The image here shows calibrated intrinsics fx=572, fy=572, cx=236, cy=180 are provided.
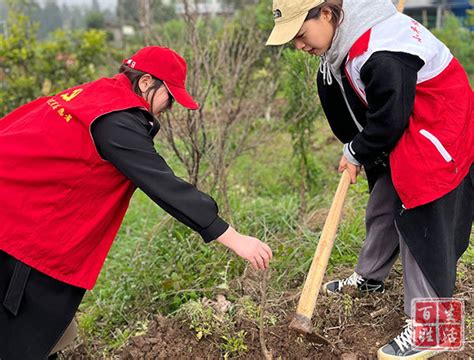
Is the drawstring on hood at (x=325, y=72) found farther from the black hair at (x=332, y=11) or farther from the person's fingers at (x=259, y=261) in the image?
the person's fingers at (x=259, y=261)

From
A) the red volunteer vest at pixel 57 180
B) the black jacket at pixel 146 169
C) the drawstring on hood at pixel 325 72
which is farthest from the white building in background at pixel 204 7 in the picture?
the black jacket at pixel 146 169

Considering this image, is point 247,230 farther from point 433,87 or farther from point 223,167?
point 433,87

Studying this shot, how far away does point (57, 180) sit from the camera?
207 centimetres

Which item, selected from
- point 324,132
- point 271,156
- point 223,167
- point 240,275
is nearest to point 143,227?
point 223,167

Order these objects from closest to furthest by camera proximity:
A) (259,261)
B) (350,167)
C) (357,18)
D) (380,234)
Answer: (259,261) → (357,18) → (350,167) → (380,234)

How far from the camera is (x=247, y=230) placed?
3.83 meters

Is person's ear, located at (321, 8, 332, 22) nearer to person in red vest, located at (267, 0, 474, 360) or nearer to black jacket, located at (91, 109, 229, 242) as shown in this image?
person in red vest, located at (267, 0, 474, 360)

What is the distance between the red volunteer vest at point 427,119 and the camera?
2143mm

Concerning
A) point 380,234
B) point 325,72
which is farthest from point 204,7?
point 380,234

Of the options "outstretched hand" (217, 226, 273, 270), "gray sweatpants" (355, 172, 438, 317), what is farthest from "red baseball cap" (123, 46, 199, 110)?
"gray sweatpants" (355, 172, 438, 317)

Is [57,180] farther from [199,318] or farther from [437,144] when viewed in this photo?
[437,144]

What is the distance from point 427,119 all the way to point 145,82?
1.07 m

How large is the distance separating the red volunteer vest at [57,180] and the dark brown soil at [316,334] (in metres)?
0.76

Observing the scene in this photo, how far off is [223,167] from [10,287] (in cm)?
205
